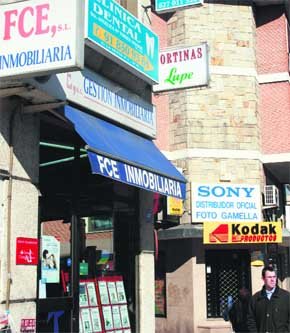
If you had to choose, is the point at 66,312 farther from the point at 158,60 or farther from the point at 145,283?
the point at 158,60

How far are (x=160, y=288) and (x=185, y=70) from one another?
10331 millimetres

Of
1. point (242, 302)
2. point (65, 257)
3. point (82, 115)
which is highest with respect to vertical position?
point (82, 115)

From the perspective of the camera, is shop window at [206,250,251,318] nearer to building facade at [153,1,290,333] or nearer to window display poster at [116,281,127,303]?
building facade at [153,1,290,333]

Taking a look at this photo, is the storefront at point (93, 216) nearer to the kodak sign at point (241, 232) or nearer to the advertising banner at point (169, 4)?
the advertising banner at point (169, 4)

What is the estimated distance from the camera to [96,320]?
8.04 meters

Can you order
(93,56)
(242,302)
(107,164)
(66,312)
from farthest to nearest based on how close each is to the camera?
(242,302), (93,56), (66,312), (107,164)

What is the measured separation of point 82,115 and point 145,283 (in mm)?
3032

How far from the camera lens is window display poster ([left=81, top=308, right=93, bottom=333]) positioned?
7.75 m

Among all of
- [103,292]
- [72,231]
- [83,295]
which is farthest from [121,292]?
[72,231]

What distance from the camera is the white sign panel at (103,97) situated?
692 centimetres

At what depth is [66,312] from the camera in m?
7.34

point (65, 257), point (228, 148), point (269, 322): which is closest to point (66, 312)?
point (65, 257)

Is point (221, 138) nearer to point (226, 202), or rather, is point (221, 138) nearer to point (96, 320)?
point (226, 202)

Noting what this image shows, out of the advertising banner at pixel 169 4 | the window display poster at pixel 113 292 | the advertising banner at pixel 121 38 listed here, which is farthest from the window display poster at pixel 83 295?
the advertising banner at pixel 169 4
